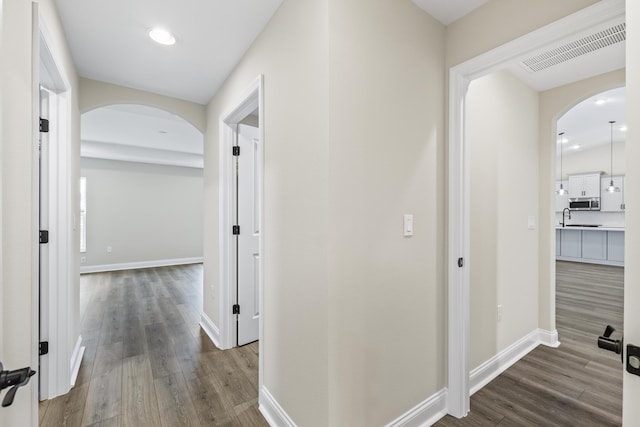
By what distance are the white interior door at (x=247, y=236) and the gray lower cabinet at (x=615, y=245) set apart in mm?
8340

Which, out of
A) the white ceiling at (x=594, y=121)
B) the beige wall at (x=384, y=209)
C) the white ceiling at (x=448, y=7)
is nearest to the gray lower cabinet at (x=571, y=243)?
the white ceiling at (x=594, y=121)

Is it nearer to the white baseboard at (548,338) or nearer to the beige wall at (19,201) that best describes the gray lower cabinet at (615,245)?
the white baseboard at (548,338)

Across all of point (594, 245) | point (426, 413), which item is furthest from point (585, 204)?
point (426, 413)

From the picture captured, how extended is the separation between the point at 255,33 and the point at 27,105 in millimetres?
1367

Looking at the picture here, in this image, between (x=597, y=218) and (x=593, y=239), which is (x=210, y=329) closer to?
(x=593, y=239)

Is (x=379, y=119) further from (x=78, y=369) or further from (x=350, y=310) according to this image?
(x=78, y=369)

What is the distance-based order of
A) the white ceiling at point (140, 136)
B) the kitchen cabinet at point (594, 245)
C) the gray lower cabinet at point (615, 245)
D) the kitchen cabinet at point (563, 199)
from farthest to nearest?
the kitchen cabinet at point (563, 199) → the kitchen cabinet at point (594, 245) → the gray lower cabinet at point (615, 245) → the white ceiling at point (140, 136)

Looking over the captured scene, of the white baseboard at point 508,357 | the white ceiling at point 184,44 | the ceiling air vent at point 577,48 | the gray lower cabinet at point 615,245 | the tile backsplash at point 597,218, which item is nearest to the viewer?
the white ceiling at point 184,44

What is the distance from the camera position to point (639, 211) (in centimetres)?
68

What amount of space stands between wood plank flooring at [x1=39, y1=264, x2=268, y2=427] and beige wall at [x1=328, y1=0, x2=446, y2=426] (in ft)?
2.95

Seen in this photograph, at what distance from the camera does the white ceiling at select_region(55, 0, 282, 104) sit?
171cm

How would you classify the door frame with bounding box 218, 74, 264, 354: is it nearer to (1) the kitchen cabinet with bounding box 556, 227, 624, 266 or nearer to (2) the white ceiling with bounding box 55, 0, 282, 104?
(2) the white ceiling with bounding box 55, 0, 282, 104

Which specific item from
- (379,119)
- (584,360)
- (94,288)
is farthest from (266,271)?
(94,288)

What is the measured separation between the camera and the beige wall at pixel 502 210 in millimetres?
2105
